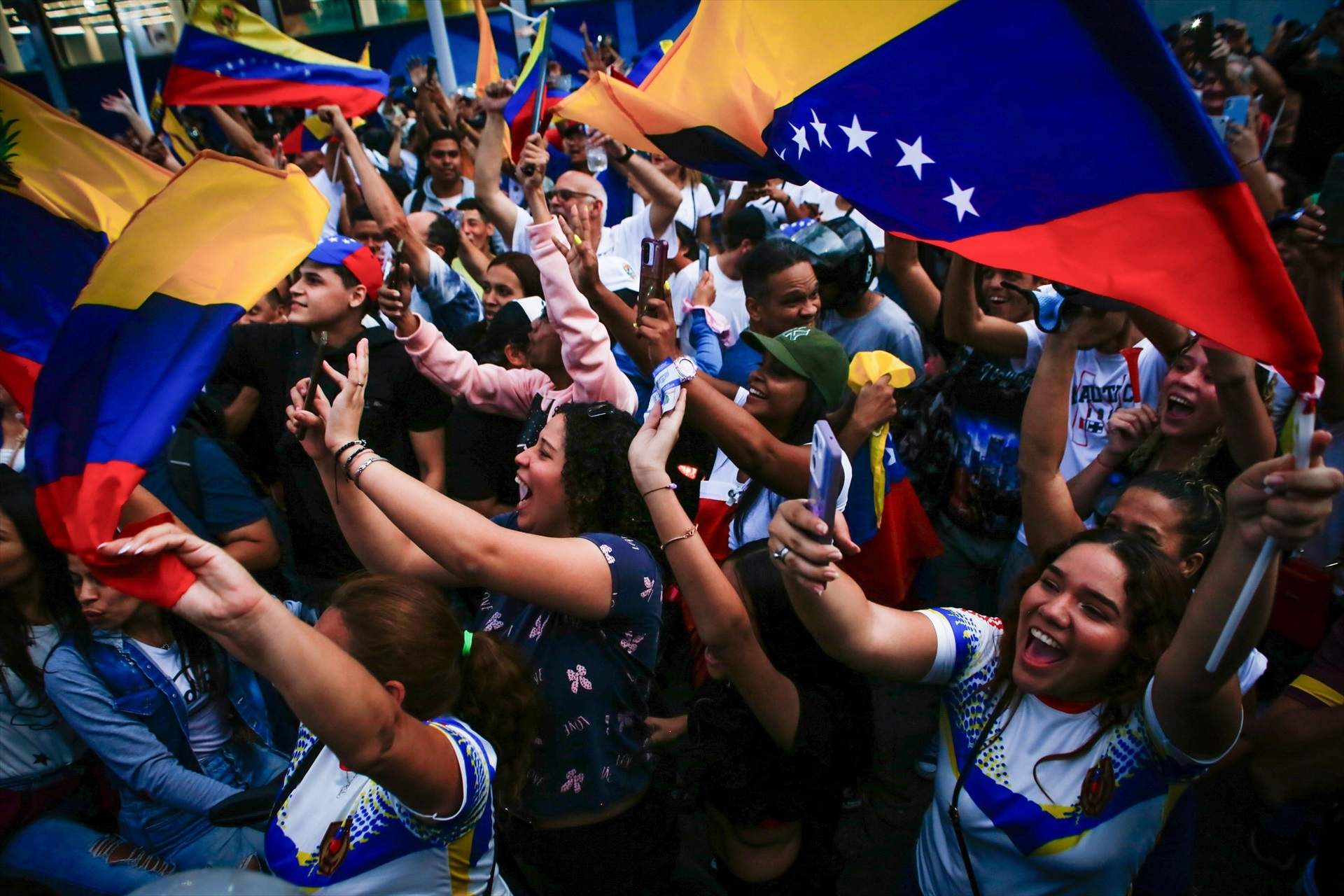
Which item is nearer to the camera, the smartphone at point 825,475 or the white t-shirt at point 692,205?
the smartphone at point 825,475

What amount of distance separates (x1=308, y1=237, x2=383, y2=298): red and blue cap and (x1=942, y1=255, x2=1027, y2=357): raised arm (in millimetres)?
2176

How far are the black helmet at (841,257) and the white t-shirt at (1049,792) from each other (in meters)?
2.46

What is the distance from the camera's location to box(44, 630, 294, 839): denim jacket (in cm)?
243

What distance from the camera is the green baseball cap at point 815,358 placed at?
9.44 ft

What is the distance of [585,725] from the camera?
84.8 inches

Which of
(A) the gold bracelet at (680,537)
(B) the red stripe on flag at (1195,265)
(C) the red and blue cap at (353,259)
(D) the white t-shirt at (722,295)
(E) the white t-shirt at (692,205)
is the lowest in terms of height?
(E) the white t-shirt at (692,205)

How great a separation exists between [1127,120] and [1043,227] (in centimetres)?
23

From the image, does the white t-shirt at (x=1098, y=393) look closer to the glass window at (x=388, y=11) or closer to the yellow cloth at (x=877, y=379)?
the yellow cloth at (x=877, y=379)

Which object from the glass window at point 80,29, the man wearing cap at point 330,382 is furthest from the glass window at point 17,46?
the man wearing cap at point 330,382

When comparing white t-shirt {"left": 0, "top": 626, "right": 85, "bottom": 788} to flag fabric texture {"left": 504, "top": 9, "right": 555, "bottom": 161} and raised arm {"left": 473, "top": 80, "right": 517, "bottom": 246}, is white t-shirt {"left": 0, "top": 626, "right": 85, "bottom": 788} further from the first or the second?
flag fabric texture {"left": 504, "top": 9, "right": 555, "bottom": 161}

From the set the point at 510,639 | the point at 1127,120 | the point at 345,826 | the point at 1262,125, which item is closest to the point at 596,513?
the point at 510,639

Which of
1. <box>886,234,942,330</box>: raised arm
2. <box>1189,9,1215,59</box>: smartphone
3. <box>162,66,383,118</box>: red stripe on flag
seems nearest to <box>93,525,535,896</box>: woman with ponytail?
<box>886,234,942,330</box>: raised arm

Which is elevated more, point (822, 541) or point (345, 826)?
point (822, 541)

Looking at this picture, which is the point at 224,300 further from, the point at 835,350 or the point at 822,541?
the point at 835,350
